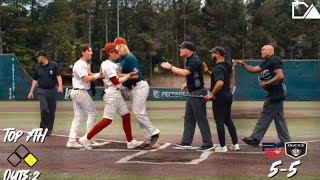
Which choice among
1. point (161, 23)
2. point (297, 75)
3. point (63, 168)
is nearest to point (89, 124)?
point (63, 168)

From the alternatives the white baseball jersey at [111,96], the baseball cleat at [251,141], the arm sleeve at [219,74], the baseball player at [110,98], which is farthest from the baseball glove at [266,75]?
the white baseball jersey at [111,96]

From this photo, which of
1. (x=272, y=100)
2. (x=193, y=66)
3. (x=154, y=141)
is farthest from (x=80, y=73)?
(x=272, y=100)

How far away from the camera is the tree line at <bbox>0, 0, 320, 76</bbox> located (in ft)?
148

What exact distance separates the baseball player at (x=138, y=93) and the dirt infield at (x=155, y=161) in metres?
0.31

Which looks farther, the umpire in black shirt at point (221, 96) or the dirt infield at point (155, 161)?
the umpire in black shirt at point (221, 96)

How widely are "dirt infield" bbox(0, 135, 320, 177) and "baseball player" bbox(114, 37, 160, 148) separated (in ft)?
1.01

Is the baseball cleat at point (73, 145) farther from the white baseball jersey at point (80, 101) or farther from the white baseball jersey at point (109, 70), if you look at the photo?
the white baseball jersey at point (109, 70)

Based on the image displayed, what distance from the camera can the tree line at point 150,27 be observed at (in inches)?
1777

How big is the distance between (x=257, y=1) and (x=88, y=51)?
1699 inches

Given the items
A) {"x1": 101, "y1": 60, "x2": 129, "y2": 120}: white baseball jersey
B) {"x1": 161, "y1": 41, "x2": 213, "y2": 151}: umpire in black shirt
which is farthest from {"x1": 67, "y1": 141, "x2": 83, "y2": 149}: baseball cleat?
{"x1": 161, "y1": 41, "x2": 213, "y2": 151}: umpire in black shirt

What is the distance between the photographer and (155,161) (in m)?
7.77

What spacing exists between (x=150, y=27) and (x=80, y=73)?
43.4 meters

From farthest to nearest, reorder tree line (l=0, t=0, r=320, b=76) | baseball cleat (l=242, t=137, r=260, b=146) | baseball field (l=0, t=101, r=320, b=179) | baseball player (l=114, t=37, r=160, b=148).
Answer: tree line (l=0, t=0, r=320, b=76)
baseball cleat (l=242, t=137, r=260, b=146)
baseball player (l=114, t=37, r=160, b=148)
baseball field (l=0, t=101, r=320, b=179)

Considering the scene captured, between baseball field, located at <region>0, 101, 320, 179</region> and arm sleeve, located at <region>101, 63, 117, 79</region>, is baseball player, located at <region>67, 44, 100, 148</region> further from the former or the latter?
arm sleeve, located at <region>101, 63, 117, 79</region>
